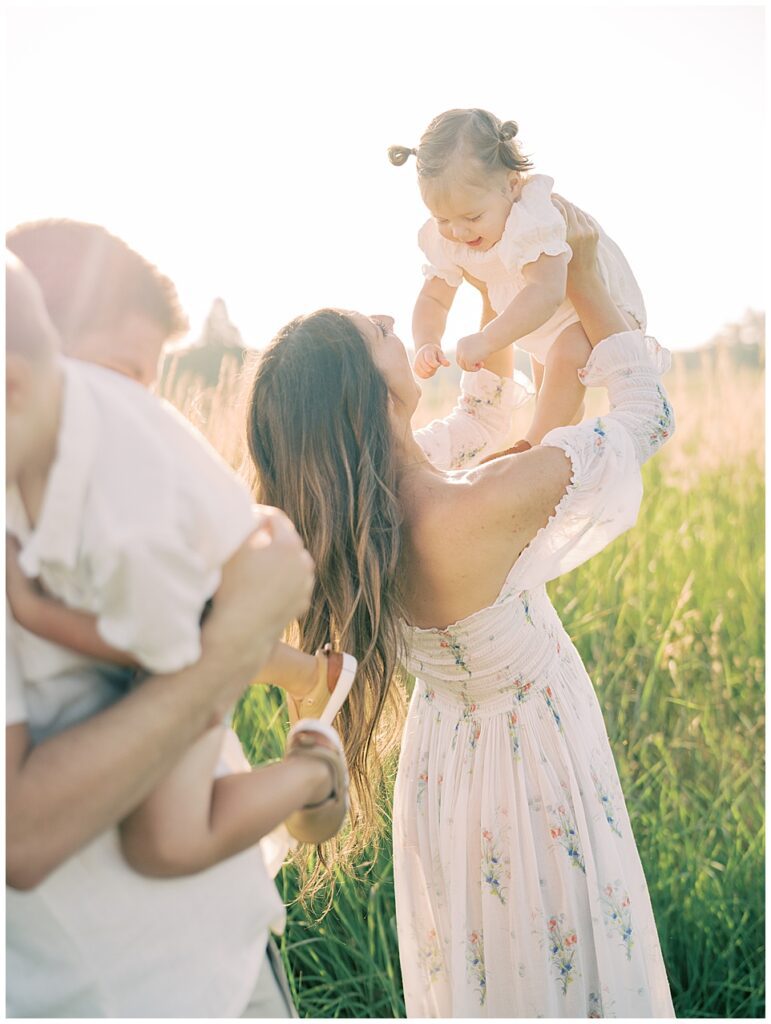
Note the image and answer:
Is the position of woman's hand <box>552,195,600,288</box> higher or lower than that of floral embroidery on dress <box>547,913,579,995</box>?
higher

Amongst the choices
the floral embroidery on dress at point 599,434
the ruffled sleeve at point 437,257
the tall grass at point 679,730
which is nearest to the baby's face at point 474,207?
the ruffled sleeve at point 437,257

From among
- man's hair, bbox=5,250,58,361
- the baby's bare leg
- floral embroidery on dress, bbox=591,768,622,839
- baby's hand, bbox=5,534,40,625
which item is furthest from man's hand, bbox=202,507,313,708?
floral embroidery on dress, bbox=591,768,622,839

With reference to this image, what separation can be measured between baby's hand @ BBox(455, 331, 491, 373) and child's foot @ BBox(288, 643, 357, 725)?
86cm

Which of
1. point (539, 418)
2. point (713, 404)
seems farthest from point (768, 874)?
point (713, 404)

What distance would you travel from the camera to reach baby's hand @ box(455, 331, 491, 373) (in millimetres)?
2328

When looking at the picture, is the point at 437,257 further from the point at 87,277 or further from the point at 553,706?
the point at 87,277

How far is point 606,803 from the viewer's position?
2105 mm

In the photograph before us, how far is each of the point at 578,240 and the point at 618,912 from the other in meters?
1.54

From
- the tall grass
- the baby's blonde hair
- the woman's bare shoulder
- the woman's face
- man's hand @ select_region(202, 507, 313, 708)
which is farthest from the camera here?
the tall grass

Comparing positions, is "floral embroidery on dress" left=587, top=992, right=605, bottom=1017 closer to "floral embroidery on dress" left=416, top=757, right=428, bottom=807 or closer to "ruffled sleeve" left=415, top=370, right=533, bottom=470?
"floral embroidery on dress" left=416, top=757, right=428, bottom=807

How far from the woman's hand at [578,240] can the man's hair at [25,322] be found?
1595 mm

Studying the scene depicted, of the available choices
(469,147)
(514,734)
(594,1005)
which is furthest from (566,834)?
(469,147)

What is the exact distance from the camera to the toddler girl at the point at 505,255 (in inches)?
91.8

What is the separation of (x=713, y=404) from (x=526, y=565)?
13.2ft
